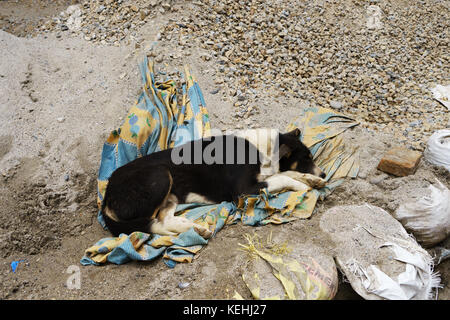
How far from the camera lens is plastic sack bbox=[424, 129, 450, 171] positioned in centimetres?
383

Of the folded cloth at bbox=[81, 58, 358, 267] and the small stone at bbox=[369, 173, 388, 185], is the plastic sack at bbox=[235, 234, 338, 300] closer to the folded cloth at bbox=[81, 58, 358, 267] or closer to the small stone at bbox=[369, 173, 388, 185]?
the folded cloth at bbox=[81, 58, 358, 267]

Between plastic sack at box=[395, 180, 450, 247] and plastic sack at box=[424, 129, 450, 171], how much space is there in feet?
1.67

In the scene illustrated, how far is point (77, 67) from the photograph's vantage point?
5238 mm

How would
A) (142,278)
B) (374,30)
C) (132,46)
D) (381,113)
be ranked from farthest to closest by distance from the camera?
(374,30) → (132,46) → (381,113) → (142,278)

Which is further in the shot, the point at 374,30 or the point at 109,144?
the point at 374,30

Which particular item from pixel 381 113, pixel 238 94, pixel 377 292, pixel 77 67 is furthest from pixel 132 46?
pixel 377 292

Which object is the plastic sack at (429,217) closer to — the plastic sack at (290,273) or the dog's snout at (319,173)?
the dog's snout at (319,173)

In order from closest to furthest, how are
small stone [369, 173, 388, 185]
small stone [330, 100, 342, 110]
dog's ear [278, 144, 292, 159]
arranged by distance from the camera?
small stone [369, 173, 388, 185], dog's ear [278, 144, 292, 159], small stone [330, 100, 342, 110]

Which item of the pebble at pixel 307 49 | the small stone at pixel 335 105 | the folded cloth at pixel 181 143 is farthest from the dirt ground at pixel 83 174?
the small stone at pixel 335 105

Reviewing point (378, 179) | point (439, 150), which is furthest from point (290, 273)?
point (439, 150)

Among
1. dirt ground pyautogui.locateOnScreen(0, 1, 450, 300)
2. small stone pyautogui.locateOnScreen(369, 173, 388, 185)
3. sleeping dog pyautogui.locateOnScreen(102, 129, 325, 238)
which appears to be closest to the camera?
dirt ground pyautogui.locateOnScreen(0, 1, 450, 300)

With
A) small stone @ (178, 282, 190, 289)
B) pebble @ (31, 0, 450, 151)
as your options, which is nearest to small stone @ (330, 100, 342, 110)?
pebble @ (31, 0, 450, 151)

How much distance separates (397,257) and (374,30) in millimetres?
5020

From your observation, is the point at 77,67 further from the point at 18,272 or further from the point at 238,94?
the point at 18,272
